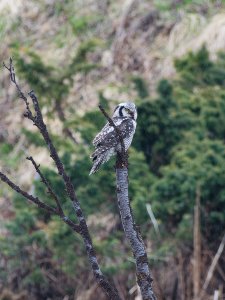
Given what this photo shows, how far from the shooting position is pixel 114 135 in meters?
4.00

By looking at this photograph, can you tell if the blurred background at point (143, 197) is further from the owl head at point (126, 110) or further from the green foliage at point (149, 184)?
the owl head at point (126, 110)

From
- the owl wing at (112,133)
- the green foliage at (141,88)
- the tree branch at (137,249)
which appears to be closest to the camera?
the tree branch at (137,249)

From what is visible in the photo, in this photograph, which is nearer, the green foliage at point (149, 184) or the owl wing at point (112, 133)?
the owl wing at point (112, 133)

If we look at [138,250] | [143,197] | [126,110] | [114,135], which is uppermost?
[143,197]

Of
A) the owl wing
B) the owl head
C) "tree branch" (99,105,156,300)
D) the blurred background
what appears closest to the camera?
"tree branch" (99,105,156,300)

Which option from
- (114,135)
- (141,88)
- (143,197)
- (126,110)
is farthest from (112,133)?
(141,88)

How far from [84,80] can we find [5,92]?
1.43 meters

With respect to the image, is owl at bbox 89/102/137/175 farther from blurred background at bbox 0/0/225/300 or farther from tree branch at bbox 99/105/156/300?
blurred background at bbox 0/0/225/300

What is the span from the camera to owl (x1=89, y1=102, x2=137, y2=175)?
391 centimetres

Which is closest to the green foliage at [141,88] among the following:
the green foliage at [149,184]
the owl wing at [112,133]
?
the green foliage at [149,184]

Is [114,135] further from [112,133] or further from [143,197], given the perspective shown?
[143,197]

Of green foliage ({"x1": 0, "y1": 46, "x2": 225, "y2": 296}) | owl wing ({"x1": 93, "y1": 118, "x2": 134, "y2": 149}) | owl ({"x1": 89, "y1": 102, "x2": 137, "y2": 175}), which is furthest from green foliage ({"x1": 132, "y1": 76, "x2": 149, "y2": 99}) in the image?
owl wing ({"x1": 93, "y1": 118, "x2": 134, "y2": 149})

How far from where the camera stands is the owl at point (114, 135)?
3.91m

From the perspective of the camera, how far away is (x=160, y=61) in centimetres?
1036
